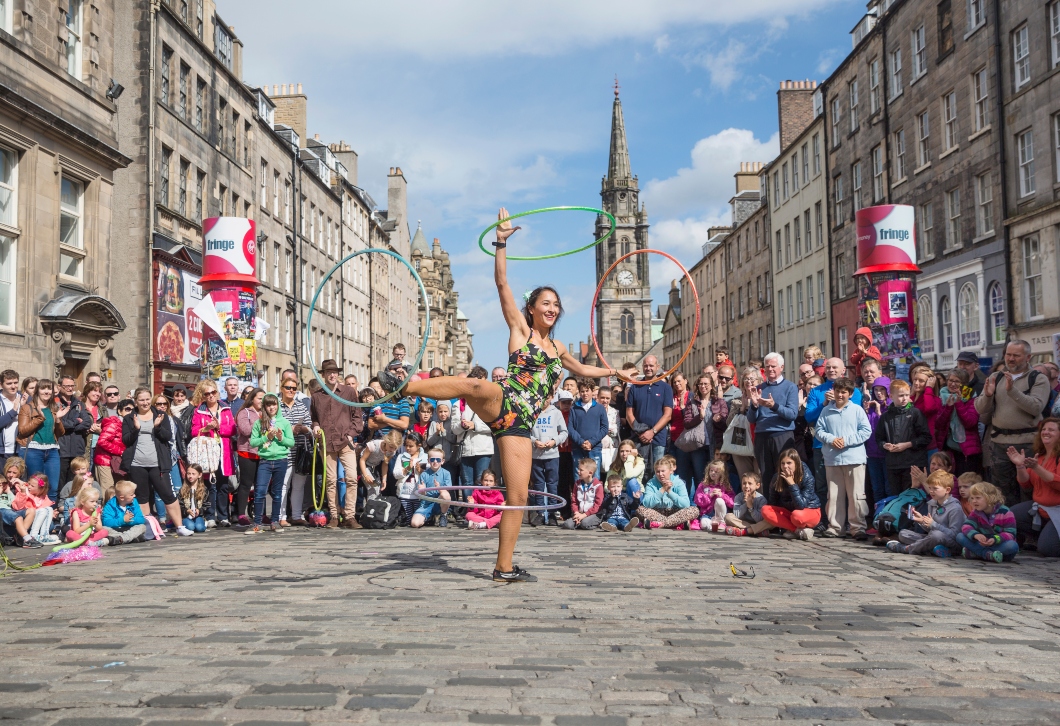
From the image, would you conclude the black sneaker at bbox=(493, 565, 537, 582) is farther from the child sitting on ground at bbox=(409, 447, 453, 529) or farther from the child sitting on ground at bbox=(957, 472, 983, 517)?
the child sitting on ground at bbox=(409, 447, 453, 529)

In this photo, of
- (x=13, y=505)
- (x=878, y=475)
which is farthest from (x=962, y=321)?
(x=13, y=505)

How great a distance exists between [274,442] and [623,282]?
126799mm

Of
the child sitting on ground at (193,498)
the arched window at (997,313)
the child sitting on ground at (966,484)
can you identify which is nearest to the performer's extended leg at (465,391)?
the child sitting on ground at (966,484)

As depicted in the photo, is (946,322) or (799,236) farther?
(799,236)

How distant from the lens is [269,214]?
134 ft

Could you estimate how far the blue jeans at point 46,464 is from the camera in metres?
12.3

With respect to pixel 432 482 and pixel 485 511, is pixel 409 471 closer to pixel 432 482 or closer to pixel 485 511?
pixel 432 482

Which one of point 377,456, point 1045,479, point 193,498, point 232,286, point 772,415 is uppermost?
point 232,286

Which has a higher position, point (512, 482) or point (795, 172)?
point (795, 172)

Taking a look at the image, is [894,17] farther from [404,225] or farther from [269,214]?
[404,225]

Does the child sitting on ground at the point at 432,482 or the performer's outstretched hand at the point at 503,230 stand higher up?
the performer's outstretched hand at the point at 503,230

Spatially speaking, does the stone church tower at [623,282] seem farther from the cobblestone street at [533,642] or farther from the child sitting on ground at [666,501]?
the cobblestone street at [533,642]

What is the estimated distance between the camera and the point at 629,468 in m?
13.7

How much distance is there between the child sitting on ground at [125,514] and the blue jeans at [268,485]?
164 centimetres
